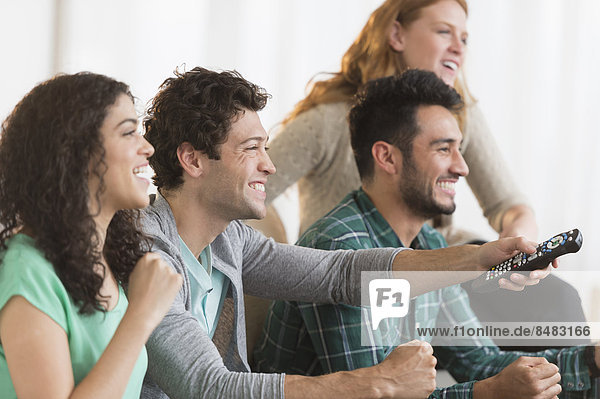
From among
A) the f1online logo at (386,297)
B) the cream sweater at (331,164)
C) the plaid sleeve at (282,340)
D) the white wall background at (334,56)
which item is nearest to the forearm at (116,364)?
the f1online logo at (386,297)

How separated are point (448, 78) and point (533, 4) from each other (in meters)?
1.26

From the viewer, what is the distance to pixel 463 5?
2150 mm

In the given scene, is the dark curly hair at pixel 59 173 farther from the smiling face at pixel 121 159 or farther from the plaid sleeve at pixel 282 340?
the plaid sleeve at pixel 282 340

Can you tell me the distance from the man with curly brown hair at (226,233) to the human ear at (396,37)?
2.68ft

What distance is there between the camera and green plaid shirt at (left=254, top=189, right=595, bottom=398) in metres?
1.46

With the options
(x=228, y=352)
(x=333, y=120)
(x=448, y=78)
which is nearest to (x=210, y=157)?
(x=228, y=352)

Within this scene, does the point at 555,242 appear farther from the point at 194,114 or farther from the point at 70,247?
the point at 70,247

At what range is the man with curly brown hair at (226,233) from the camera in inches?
52.1

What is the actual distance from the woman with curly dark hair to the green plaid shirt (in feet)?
1.62

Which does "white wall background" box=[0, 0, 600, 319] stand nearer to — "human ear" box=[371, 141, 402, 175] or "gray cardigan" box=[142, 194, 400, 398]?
"human ear" box=[371, 141, 402, 175]

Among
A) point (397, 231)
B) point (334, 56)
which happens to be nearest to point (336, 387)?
point (397, 231)

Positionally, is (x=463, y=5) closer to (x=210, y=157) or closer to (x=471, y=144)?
(x=471, y=144)

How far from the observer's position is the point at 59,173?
38.1 inches

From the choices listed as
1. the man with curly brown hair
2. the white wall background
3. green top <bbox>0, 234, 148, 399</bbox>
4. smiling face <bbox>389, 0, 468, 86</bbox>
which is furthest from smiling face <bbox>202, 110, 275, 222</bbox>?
the white wall background
